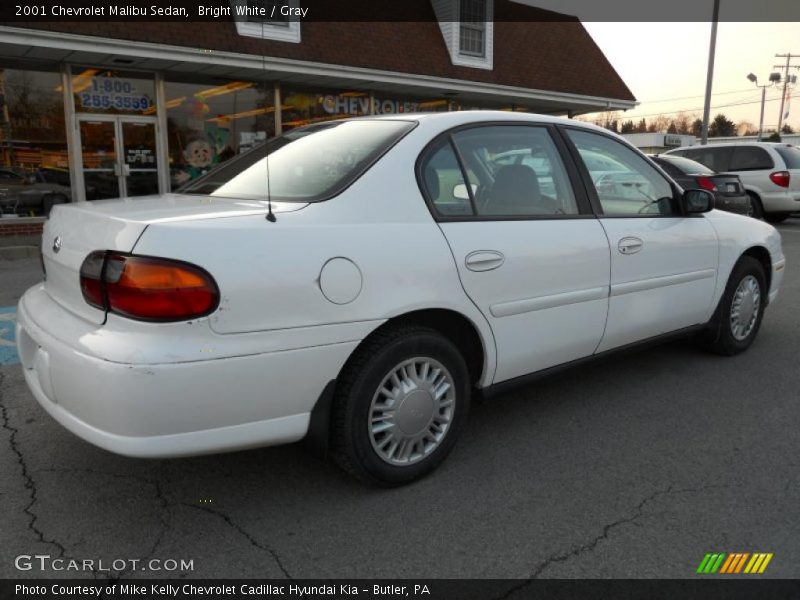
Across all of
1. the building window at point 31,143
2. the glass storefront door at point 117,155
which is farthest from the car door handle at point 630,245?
the building window at point 31,143

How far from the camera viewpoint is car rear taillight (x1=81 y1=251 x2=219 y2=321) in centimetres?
218

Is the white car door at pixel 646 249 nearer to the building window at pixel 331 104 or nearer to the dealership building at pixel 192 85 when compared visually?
the dealership building at pixel 192 85

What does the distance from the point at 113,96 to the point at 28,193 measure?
218 centimetres

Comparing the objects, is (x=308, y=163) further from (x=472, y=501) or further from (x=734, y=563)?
(x=734, y=563)

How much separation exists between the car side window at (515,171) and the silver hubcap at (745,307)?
1879mm

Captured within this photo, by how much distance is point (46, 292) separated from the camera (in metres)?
2.84

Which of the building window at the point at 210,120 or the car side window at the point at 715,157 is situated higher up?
the building window at the point at 210,120

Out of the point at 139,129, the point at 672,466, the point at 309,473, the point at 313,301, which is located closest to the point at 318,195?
the point at 313,301

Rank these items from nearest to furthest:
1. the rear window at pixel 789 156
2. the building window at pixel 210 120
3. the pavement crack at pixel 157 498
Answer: the pavement crack at pixel 157 498 < the building window at pixel 210 120 < the rear window at pixel 789 156

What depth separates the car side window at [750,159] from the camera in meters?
13.5

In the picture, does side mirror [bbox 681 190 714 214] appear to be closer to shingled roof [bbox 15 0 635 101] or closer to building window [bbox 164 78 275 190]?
shingled roof [bbox 15 0 635 101]

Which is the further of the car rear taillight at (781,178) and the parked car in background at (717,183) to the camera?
the car rear taillight at (781,178)
